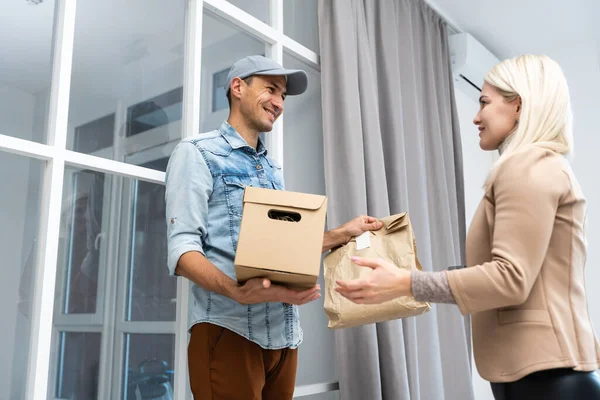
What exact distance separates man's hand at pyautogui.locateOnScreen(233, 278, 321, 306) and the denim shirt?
0.57ft

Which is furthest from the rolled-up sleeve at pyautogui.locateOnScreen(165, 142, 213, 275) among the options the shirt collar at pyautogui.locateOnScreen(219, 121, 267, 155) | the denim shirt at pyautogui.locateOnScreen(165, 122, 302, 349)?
the shirt collar at pyautogui.locateOnScreen(219, 121, 267, 155)

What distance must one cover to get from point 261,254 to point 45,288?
579mm

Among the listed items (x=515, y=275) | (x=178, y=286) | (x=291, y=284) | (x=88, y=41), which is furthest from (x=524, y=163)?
(x=88, y=41)

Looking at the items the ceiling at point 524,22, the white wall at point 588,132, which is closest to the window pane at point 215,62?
the ceiling at point 524,22

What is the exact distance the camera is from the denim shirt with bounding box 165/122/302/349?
1311 millimetres

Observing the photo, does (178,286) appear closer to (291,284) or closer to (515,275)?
(291,284)

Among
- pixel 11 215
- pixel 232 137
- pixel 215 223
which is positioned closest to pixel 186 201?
pixel 215 223

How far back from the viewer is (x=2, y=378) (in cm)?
121

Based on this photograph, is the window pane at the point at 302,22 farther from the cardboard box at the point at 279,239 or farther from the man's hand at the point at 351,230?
the cardboard box at the point at 279,239

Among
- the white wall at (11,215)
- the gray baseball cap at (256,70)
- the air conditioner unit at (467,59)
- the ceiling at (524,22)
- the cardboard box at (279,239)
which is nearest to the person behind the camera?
the cardboard box at (279,239)

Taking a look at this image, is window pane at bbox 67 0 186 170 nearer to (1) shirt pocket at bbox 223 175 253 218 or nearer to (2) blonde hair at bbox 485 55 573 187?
(1) shirt pocket at bbox 223 175 253 218

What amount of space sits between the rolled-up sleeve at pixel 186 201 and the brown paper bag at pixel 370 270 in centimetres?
37

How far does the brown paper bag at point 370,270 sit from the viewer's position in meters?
1.35

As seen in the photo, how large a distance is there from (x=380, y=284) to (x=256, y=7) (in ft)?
4.72
